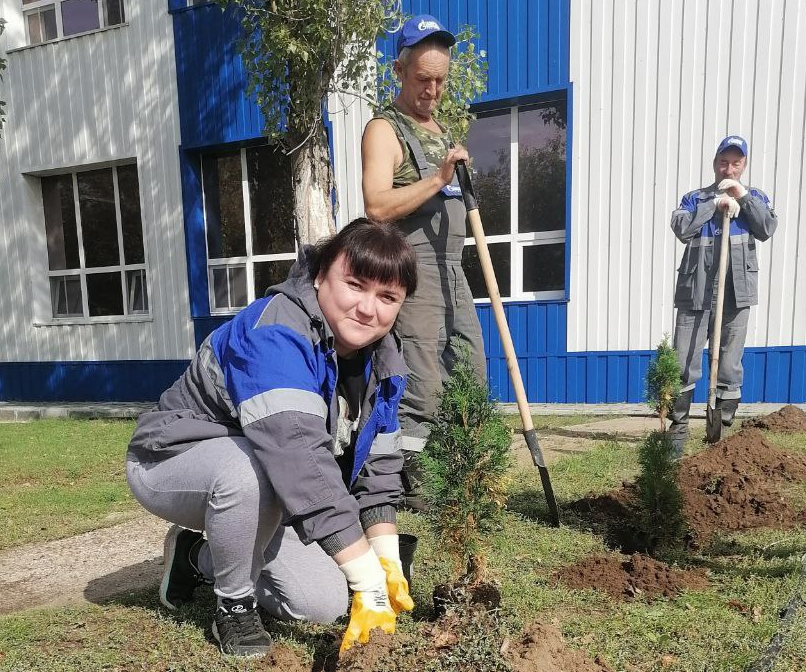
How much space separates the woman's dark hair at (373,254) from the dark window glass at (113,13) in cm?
957

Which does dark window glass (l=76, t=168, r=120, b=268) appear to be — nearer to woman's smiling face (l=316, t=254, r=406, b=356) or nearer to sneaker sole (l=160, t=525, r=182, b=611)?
sneaker sole (l=160, t=525, r=182, b=611)

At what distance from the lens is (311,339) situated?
6.25 ft

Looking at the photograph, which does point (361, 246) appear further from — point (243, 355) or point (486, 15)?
point (486, 15)

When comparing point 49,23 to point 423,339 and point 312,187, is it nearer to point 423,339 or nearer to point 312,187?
point 312,187

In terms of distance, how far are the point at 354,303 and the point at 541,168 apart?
6.23m

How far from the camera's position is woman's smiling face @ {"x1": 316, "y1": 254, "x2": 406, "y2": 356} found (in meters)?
1.94

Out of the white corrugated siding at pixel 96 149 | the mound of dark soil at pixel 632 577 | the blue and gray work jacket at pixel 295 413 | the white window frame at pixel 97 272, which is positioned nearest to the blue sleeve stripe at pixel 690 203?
the mound of dark soil at pixel 632 577

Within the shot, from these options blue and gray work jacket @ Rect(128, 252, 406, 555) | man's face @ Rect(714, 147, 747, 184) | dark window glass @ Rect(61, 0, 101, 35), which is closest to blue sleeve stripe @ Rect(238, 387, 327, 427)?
blue and gray work jacket @ Rect(128, 252, 406, 555)

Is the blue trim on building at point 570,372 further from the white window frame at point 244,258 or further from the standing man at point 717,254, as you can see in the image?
the standing man at point 717,254

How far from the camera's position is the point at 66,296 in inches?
411

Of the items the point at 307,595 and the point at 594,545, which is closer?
the point at 307,595

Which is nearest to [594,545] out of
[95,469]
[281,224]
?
[95,469]

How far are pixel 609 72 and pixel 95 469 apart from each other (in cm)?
687

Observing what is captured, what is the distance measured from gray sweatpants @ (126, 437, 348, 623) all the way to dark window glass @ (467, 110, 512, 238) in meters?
5.92
